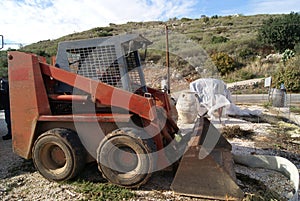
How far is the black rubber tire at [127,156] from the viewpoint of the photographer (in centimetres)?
374

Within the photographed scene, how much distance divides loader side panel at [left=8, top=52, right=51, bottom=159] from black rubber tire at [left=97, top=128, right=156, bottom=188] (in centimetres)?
117

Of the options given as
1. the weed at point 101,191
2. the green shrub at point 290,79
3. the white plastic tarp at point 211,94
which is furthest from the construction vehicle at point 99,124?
the green shrub at point 290,79

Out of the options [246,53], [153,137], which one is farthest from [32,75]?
[246,53]

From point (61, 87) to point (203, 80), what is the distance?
552 cm

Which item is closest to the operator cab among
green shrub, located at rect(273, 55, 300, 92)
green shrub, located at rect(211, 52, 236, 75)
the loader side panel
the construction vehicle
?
the construction vehicle

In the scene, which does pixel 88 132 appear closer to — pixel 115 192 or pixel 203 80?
pixel 115 192

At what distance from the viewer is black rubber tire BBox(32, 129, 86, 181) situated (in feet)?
13.0

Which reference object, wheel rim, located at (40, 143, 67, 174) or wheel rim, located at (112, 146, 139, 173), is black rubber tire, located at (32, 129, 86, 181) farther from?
wheel rim, located at (112, 146, 139, 173)

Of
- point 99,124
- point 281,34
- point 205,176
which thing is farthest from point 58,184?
point 281,34

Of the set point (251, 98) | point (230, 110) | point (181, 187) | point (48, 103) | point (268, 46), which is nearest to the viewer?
point (181, 187)

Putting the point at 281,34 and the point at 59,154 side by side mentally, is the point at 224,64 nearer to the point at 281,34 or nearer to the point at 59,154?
the point at 281,34

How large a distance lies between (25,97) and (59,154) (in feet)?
3.33

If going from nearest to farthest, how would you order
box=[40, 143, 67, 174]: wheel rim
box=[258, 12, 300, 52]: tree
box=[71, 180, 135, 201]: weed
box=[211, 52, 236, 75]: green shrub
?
box=[71, 180, 135, 201]: weed
box=[40, 143, 67, 174]: wheel rim
box=[211, 52, 236, 75]: green shrub
box=[258, 12, 300, 52]: tree

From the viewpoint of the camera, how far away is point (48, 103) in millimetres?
4230
